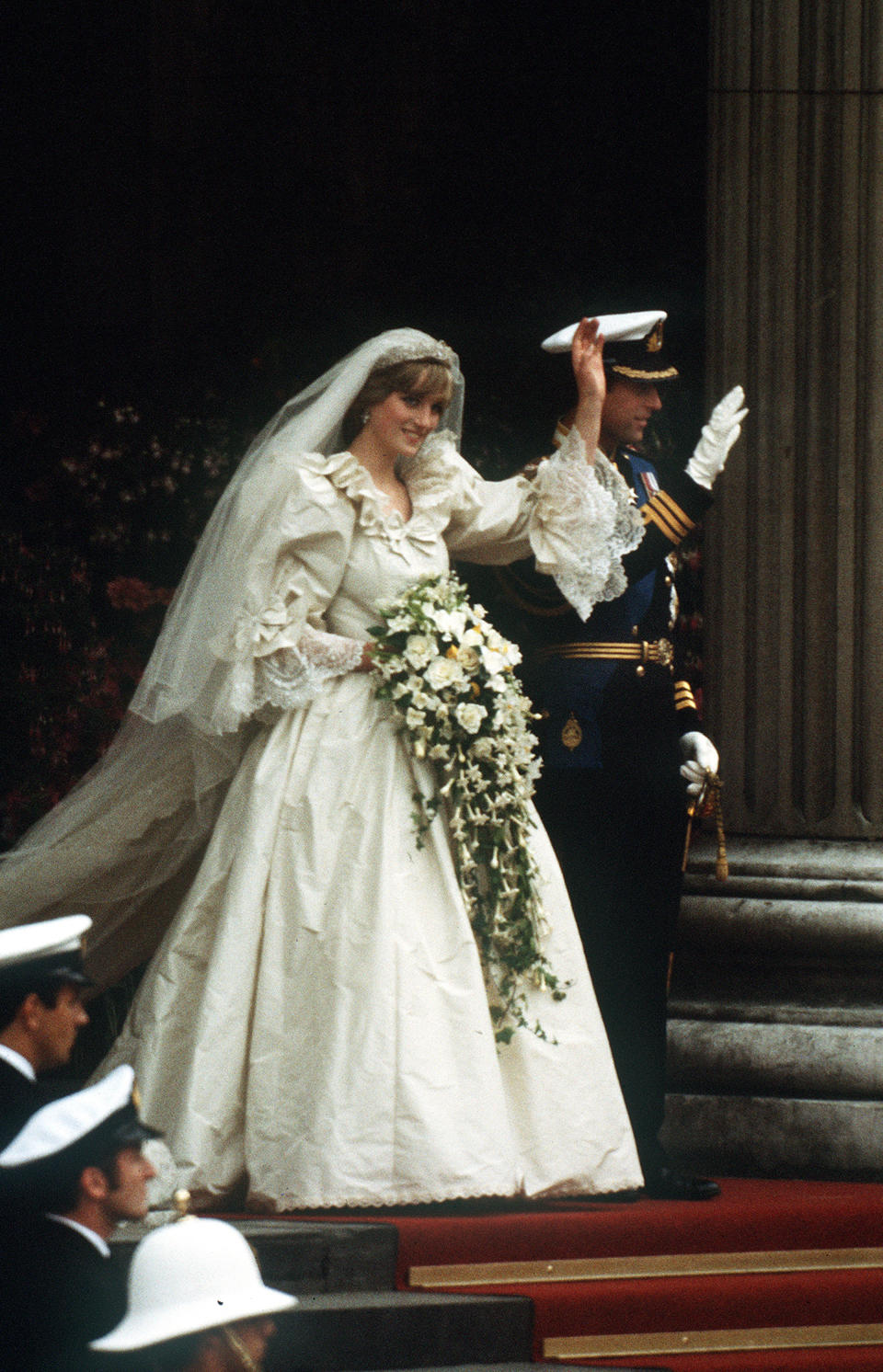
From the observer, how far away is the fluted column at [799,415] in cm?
521

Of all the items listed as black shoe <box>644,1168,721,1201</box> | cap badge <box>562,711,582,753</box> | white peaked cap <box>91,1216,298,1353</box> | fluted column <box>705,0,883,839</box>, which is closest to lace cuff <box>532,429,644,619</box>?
cap badge <box>562,711,582,753</box>

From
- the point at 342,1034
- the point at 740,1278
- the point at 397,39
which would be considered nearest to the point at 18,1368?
the point at 342,1034

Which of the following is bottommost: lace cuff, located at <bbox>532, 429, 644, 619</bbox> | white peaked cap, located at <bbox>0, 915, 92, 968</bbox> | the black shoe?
the black shoe

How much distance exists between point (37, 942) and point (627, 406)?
2301 mm

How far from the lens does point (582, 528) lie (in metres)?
4.19

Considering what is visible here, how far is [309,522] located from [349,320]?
2.19 metres

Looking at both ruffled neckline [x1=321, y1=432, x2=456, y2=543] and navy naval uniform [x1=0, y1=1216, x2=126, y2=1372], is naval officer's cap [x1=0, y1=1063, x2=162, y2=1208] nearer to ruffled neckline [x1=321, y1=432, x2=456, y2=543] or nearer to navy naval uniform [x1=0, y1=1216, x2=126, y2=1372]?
navy naval uniform [x1=0, y1=1216, x2=126, y2=1372]

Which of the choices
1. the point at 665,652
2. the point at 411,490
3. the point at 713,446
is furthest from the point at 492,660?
the point at 713,446

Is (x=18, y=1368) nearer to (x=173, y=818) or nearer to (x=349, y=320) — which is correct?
(x=173, y=818)

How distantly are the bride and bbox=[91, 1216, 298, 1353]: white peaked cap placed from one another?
1.47m

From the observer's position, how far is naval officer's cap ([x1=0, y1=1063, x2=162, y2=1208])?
2172 millimetres

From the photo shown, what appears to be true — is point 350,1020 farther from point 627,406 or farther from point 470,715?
point 627,406

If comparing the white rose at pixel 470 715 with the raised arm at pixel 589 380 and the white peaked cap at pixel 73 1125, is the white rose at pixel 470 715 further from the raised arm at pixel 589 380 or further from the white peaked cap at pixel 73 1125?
the white peaked cap at pixel 73 1125

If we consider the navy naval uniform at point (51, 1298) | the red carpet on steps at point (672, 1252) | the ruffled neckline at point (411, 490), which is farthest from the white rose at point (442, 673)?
the navy naval uniform at point (51, 1298)
